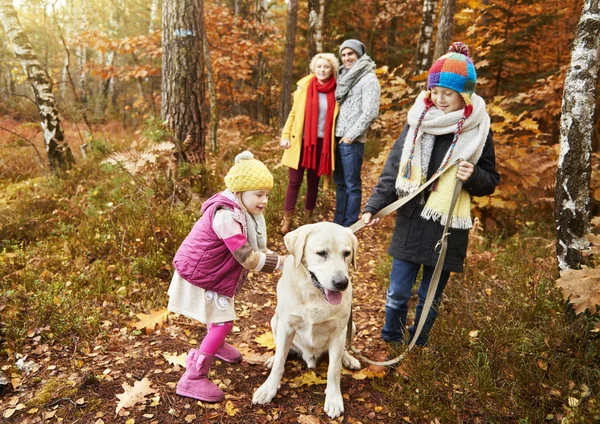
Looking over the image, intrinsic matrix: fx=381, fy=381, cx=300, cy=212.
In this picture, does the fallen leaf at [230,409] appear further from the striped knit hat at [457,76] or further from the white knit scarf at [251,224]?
the striped knit hat at [457,76]

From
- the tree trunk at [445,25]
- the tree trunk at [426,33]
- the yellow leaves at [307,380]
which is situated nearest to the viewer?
the yellow leaves at [307,380]

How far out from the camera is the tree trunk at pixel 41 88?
746cm

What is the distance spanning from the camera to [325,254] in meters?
2.63

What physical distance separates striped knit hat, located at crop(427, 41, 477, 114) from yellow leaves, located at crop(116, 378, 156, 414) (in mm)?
3172

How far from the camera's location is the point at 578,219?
3.18 meters

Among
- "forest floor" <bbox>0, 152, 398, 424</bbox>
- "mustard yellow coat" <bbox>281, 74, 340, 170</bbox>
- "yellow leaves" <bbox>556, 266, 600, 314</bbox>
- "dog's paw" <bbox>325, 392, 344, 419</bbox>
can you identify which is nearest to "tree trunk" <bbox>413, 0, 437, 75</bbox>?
"mustard yellow coat" <bbox>281, 74, 340, 170</bbox>

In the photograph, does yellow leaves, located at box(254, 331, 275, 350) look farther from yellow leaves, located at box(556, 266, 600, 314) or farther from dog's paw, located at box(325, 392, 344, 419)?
yellow leaves, located at box(556, 266, 600, 314)

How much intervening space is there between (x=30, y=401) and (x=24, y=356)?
0.65 meters

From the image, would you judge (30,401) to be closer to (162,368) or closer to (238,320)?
(162,368)

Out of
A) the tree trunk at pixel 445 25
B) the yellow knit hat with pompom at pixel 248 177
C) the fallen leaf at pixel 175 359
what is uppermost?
the tree trunk at pixel 445 25

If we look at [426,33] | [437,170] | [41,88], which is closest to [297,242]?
[437,170]

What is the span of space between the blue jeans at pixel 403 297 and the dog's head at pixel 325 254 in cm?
75

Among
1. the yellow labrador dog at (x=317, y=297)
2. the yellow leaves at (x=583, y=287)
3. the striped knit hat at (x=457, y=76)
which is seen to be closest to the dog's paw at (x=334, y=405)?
the yellow labrador dog at (x=317, y=297)

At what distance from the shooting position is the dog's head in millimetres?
2559
